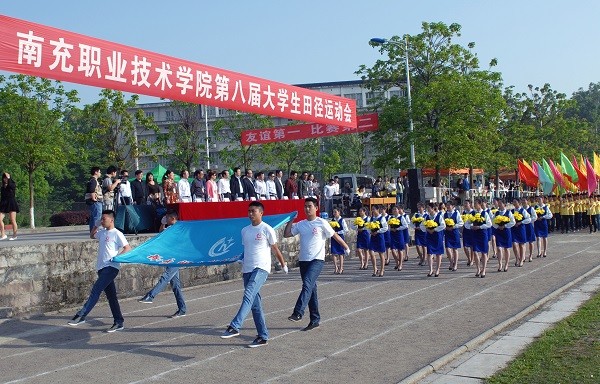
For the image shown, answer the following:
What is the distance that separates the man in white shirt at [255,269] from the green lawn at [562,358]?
3.37 m

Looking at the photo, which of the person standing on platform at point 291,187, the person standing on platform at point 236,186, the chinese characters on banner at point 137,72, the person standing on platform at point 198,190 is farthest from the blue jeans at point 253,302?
the person standing on platform at point 291,187

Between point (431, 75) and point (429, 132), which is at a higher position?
point (431, 75)

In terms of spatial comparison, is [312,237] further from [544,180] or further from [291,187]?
[544,180]

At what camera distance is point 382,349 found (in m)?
9.60

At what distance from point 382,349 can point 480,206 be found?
383 inches

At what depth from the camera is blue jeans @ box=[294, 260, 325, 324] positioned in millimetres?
11000

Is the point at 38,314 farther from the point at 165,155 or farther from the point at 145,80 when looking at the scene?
the point at 165,155

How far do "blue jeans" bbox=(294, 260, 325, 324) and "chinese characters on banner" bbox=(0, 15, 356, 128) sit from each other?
610 cm

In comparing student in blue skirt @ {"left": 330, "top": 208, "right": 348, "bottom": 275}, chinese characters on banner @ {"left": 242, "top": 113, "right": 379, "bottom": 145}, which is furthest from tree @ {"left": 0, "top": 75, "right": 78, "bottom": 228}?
student in blue skirt @ {"left": 330, "top": 208, "right": 348, "bottom": 275}

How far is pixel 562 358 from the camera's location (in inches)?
339

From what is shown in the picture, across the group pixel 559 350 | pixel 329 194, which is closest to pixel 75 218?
pixel 329 194

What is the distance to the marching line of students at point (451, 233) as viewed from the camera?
59.7 ft

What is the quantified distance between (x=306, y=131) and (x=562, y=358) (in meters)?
20.1

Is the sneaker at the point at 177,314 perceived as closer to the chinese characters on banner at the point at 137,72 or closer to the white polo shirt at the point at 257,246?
the white polo shirt at the point at 257,246
